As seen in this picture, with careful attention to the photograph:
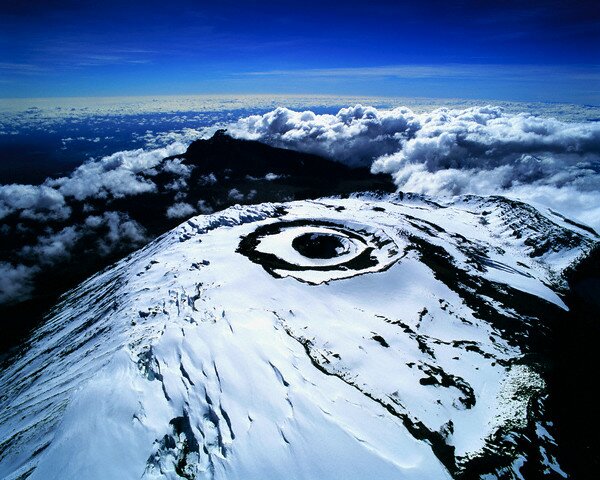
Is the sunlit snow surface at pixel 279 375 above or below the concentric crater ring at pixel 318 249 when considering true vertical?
above

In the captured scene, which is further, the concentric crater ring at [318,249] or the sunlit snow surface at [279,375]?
the concentric crater ring at [318,249]

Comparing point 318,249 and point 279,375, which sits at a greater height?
point 279,375

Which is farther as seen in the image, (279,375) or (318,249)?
(318,249)

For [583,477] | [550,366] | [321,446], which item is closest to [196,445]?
[321,446]

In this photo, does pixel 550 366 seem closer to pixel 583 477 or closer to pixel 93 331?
pixel 583 477

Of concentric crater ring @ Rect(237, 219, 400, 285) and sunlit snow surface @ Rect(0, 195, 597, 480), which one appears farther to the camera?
concentric crater ring @ Rect(237, 219, 400, 285)
